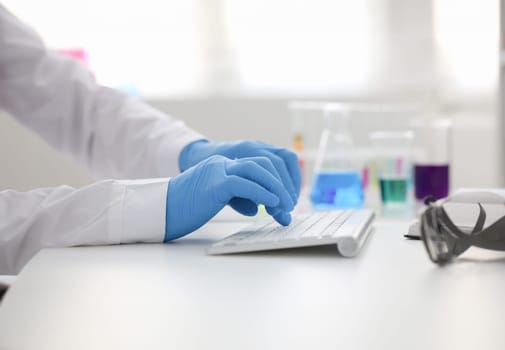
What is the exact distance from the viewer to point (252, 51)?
3145 mm

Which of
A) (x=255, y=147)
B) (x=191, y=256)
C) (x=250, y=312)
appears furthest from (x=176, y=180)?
(x=250, y=312)

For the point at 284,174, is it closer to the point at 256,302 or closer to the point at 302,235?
the point at 302,235

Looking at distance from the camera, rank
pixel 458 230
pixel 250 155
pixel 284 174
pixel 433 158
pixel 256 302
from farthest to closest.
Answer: pixel 433 158
pixel 250 155
pixel 284 174
pixel 458 230
pixel 256 302

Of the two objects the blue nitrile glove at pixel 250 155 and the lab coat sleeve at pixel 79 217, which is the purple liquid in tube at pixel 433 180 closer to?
the blue nitrile glove at pixel 250 155

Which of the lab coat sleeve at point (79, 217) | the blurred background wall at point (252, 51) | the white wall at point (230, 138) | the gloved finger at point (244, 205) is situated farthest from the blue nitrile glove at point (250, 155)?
the blurred background wall at point (252, 51)

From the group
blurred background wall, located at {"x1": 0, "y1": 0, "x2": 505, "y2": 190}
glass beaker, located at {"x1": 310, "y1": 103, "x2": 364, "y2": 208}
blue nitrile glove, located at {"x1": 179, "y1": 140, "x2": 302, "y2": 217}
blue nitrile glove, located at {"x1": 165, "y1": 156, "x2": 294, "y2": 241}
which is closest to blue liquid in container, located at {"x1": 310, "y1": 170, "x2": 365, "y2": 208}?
glass beaker, located at {"x1": 310, "y1": 103, "x2": 364, "y2": 208}

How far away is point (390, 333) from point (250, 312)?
0.13 meters

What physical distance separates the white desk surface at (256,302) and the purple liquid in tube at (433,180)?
84 centimetres

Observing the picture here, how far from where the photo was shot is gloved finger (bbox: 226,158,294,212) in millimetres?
986

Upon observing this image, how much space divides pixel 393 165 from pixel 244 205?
101 cm

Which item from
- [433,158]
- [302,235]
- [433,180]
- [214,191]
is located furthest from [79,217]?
[433,158]

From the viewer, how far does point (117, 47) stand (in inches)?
124

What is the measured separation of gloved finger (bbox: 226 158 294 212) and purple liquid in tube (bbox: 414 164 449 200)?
2.67 ft

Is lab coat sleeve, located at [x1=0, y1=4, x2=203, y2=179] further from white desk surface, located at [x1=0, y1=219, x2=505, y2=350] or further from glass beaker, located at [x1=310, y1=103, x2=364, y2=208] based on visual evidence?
white desk surface, located at [x1=0, y1=219, x2=505, y2=350]
